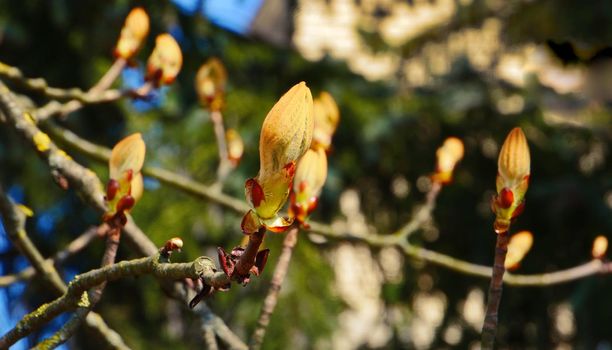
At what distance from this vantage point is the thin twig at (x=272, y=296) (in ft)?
3.00

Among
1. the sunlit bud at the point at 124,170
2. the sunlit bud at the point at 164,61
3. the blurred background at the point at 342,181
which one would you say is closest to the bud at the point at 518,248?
the sunlit bud at the point at 124,170

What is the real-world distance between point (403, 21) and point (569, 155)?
187 inches

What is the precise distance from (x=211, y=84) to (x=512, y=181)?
26.1 inches

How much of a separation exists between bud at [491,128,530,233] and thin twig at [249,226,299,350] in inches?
8.8

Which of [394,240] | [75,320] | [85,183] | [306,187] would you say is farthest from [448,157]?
[75,320]

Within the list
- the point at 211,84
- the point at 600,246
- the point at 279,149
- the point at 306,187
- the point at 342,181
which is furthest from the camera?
the point at 342,181

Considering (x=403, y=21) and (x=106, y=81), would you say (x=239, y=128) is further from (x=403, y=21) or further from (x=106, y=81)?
(x=403, y=21)

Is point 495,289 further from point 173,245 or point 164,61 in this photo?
point 164,61

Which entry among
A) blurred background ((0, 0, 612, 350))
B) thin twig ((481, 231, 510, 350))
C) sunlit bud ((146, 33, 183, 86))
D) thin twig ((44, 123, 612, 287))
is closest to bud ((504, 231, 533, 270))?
thin twig ((44, 123, 612, 287))

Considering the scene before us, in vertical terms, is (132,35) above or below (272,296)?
above

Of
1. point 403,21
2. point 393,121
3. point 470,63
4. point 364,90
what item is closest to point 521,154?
point 393,121

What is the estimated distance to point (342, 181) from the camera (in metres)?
2.82

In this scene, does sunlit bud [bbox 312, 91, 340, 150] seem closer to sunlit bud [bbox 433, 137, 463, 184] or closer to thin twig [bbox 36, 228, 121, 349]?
sunlit bud [bbox 433, 137, 463, 184]

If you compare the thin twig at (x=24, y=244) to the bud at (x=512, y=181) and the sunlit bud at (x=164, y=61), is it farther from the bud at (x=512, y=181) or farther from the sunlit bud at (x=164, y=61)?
the bud at (x=512, y=181)
